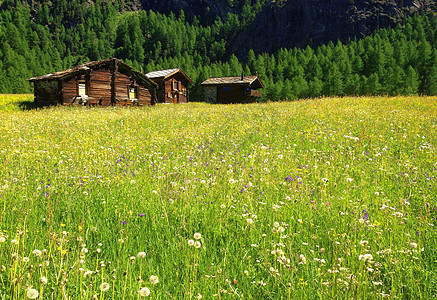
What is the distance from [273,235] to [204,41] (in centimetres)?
16791


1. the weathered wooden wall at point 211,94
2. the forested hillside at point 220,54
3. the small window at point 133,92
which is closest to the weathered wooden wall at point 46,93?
the small window at point 133,92

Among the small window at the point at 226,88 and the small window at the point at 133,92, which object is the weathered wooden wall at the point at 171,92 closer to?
the small window at the point at 226,88

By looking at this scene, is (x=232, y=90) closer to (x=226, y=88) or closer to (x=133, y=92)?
(x=226, y=88)

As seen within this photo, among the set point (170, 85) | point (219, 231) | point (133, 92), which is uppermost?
point (170, 85)

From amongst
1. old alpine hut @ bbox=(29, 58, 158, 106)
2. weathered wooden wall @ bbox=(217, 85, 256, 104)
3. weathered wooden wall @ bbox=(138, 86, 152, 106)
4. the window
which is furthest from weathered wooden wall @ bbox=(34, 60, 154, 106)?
weathered wooden wall @ bbox=(217, 85, 256, 104)

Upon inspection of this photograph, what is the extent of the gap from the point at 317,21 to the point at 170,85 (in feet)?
392

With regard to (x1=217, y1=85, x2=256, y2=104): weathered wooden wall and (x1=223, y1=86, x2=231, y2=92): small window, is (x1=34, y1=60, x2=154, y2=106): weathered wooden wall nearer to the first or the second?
(x1=217, y1=85, x2=256, y2=104): weathered wooden wall

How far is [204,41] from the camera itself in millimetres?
157625

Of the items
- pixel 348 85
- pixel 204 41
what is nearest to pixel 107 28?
pixel 204 41

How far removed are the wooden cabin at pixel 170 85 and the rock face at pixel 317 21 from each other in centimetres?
10770

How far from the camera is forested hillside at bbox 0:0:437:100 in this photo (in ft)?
220

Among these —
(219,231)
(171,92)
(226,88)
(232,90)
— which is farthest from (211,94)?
(219,231)

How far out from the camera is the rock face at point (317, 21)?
124m

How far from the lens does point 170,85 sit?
4750cm
